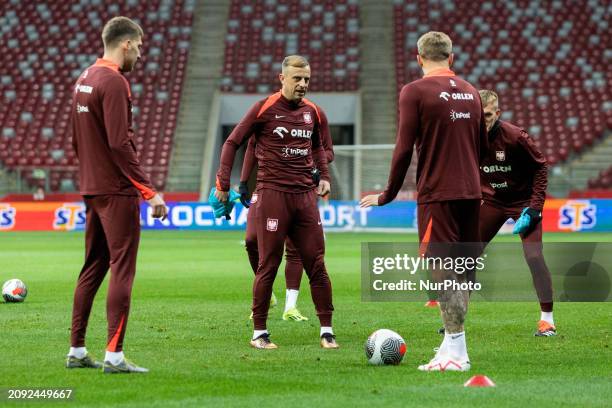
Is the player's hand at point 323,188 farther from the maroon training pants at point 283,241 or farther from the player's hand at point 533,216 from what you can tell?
the player's hand at point 533,216

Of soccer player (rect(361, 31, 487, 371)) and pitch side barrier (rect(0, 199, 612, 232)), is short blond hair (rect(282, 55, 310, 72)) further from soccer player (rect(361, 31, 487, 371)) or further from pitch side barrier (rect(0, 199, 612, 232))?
pitch side barrier (rect(0, 199, 612, 232))

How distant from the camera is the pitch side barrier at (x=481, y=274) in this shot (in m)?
7.38

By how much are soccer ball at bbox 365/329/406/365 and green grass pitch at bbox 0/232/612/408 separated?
105 mm

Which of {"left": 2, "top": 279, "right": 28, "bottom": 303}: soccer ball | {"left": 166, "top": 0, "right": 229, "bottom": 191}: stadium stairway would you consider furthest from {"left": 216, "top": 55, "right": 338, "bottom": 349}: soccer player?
{"left": 166, "top": 0, "right": 229, "bottom": 191}: stadium stairway

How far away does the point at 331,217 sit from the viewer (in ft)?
104

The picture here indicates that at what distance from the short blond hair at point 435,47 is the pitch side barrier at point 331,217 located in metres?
22.4

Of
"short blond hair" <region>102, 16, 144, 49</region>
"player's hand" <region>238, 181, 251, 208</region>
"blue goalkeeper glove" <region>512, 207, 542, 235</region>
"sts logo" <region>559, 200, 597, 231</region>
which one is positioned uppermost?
"short blond hair" <region>102, 16, 144, 49</region>

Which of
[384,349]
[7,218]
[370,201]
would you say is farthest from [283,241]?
[7,218]

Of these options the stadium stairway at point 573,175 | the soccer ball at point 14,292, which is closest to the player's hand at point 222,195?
the soccer ball at point 14,292

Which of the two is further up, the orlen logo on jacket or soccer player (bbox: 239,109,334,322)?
soccer player (bbox: 239,109,334,322)

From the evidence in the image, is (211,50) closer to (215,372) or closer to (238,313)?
(238,313)

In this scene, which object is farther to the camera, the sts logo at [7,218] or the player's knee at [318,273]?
the sts logo at [7,218]

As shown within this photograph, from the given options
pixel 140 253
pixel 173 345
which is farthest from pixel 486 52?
pixel 173 345

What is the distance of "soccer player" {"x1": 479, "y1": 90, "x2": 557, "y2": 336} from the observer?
972cm
